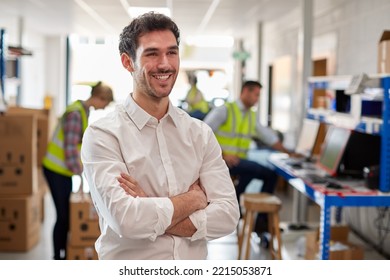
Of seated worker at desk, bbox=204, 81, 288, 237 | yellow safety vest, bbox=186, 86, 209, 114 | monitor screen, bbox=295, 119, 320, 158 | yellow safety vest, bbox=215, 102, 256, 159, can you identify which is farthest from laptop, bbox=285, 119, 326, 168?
yellow safety vest, bbox=186, 86, 209, 114

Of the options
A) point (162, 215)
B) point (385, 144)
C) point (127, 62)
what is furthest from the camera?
point (385, 144)

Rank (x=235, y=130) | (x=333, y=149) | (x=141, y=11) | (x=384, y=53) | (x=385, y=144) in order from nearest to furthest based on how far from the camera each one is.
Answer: (x=141, y=11)
(x=385, y=144)
(x=384, y=53)
(x=333, y=149)
(x=235, y=130)

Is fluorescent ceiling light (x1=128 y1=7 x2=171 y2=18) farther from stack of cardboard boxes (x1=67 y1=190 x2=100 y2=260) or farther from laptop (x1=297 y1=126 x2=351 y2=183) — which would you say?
laptop (x1=297 y1=126 x2=351 y2=183)

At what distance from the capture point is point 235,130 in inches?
163

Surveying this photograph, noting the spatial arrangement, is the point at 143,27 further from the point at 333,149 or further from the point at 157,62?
the point at 333,149

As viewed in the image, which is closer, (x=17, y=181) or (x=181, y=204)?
(x=181, y=204)

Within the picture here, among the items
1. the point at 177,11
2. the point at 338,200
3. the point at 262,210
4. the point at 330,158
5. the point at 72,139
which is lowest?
the point at 262,210

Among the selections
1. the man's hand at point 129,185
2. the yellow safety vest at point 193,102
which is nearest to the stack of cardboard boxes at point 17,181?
the man's hand at point 129,185

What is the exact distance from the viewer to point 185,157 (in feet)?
4.98

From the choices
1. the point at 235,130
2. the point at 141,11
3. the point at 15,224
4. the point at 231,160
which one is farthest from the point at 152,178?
the point at 15,224

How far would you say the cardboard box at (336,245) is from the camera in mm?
3209

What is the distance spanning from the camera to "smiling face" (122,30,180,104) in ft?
4.68

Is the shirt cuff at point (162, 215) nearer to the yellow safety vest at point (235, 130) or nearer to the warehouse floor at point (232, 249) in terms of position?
the warehouse floor at point (232, 249)

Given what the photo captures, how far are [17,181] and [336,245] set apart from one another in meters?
2.15
